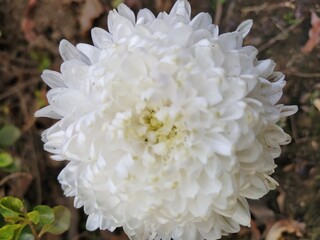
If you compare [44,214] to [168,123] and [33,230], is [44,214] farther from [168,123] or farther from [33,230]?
[168,123]

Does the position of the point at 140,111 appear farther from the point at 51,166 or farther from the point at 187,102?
the point at 51,166

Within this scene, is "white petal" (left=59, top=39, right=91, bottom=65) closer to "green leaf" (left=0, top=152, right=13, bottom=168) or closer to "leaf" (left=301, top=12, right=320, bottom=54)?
"green leaf" (left=0, top=152, right=13, bottom=168)

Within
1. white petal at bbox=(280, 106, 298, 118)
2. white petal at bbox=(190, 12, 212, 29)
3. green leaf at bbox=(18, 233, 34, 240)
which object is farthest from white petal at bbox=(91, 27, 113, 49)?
green leaf at bbox=(18, 233, 34, 240)

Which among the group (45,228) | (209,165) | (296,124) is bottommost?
(296,124)

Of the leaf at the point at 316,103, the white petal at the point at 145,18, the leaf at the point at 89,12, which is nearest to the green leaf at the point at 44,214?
the white petal at the point at 145,18

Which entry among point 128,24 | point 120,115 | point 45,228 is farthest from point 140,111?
point 45,228

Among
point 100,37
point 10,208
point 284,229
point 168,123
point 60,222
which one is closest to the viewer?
point 168,123

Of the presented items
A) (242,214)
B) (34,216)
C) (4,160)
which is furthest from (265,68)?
(4,160)
